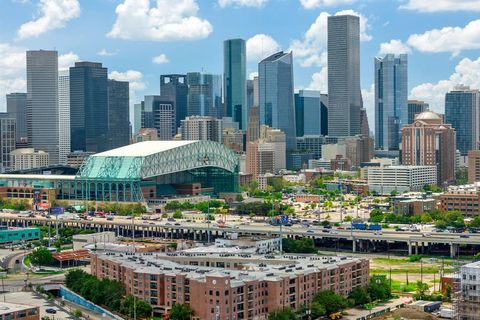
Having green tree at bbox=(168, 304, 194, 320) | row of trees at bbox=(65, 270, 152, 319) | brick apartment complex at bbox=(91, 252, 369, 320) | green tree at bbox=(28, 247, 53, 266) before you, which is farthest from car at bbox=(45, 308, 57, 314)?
green tree at bbox=(28, 247, 53, 266)

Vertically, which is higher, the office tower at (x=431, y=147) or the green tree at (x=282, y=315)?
the office tower at (x=431, y=147)

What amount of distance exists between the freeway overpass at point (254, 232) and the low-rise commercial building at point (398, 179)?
57.7m

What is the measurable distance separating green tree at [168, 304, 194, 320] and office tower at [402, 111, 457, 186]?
121m

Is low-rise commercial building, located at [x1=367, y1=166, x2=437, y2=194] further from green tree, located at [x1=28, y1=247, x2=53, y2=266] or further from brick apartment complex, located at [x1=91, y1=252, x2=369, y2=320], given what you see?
brick apartment complex, located at [x1=91, y1=252, x2=369, y2=320]

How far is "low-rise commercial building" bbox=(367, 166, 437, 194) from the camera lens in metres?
153

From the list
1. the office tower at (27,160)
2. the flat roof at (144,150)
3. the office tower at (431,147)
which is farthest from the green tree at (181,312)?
the office tower at (27,160)

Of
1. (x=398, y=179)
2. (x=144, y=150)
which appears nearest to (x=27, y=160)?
(x=398, y=179)

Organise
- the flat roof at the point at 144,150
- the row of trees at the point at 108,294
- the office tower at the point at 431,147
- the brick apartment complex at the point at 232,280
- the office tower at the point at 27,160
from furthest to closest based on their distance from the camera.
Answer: the office tower at the point at 27,160
the office tower at the point at 431,147
the flat roof at the point at 144,150
the row of trees at the point at 108,294
the brick apartment complex at the point at 232,280

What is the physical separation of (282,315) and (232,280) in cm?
335

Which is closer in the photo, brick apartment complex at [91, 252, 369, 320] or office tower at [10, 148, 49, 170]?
brick apartment complex at [91, 252, 369, 320]

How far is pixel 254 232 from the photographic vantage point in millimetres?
90688

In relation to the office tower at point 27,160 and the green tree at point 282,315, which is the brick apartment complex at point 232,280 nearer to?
the green tree at point 282,315

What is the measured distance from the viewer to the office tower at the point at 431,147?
166 meters

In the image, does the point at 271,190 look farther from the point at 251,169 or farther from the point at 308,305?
the point at 308,305
